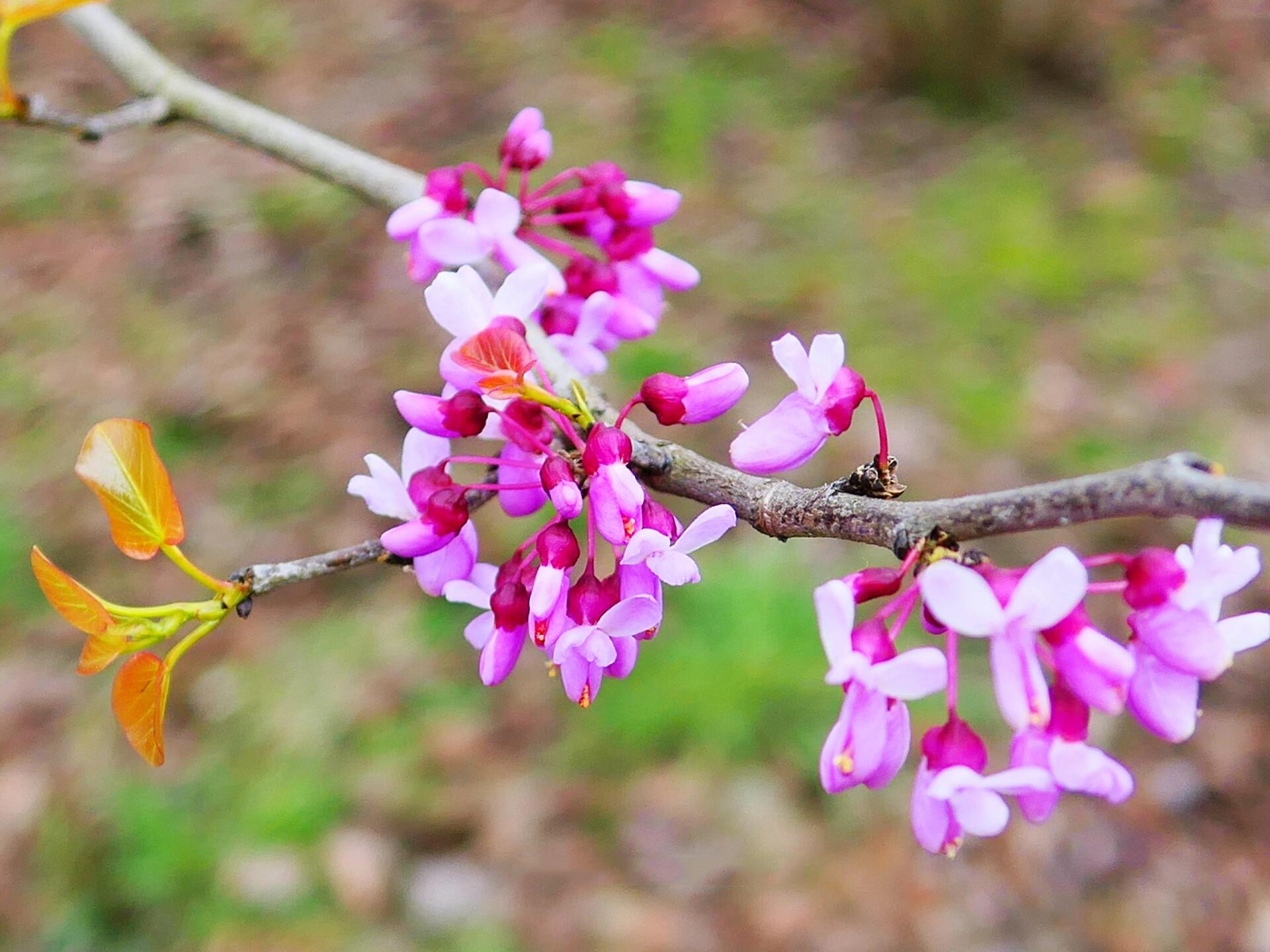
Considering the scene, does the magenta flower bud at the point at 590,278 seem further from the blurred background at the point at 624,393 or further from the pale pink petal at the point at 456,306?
the blurred background at the point at 624,393

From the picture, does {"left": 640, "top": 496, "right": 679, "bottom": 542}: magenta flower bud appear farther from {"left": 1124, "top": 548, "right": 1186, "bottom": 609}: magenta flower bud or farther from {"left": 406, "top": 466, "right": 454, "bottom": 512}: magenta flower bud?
{"left": 1124, "top": 548, "right": 1186, "bottom": 609}: magenta flower bud

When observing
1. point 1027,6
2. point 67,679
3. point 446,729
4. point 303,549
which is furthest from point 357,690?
point 1027,6

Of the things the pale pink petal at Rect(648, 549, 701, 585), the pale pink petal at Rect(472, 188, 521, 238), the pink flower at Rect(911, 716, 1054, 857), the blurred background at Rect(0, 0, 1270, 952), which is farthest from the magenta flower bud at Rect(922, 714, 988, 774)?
the blurred background at Rect(0, 0, 1270, 952)

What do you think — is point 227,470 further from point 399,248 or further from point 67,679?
point 399,248

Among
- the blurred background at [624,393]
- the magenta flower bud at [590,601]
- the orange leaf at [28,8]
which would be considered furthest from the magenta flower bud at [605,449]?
the blurred background at [624,393]

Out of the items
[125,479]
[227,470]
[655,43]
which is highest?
[125,479]

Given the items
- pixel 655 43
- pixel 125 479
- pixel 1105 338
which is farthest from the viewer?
pixel 655 43

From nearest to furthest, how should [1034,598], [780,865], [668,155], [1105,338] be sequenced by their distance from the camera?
[1034,598]
[780,865]
[1105,338]
[668,155]
